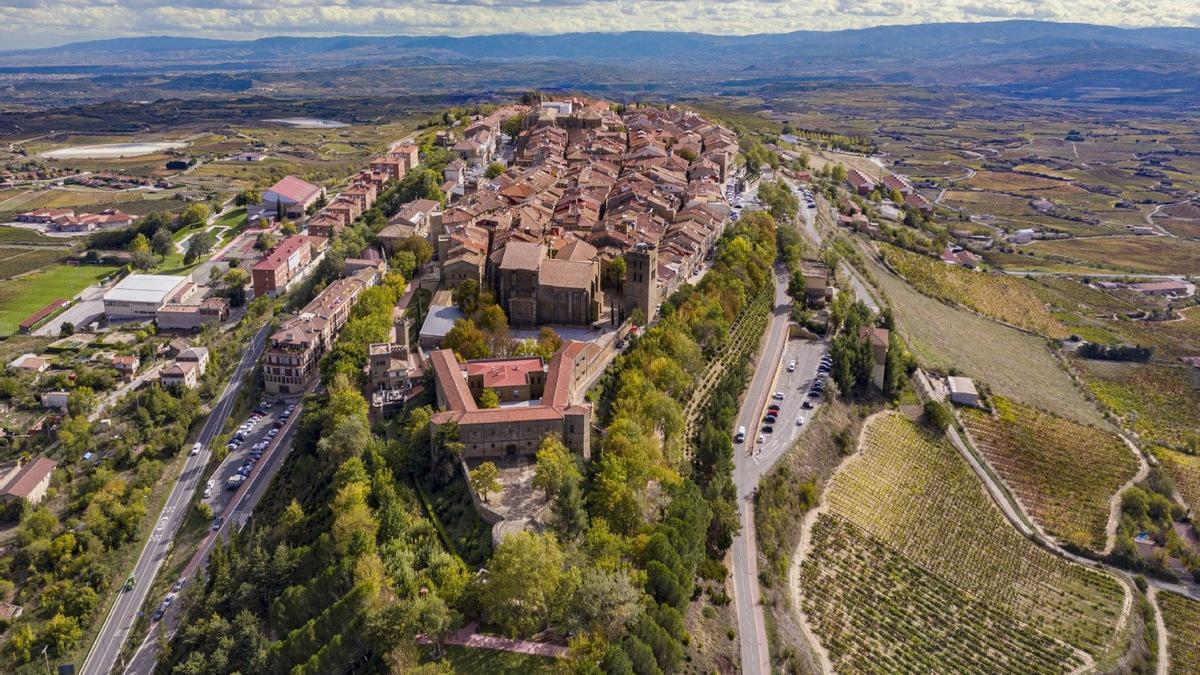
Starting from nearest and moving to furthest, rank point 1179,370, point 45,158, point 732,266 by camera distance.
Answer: point 732,266 < point 1179,370 < point 45,158

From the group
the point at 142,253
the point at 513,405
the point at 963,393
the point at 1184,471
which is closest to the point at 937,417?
the point at 963,393

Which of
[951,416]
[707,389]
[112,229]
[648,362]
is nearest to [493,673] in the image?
[648,362]

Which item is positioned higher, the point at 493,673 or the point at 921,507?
the point at 493,673

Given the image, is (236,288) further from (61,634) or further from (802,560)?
(802,560)

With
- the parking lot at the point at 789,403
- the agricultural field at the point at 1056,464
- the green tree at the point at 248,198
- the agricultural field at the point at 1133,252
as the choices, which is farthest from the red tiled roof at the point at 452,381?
the agricultural field at the point at 1133,252

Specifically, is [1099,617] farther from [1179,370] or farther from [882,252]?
[882,252]

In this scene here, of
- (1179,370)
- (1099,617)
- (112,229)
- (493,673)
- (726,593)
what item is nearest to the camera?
(493,673)

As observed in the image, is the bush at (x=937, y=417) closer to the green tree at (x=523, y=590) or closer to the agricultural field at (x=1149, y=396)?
the agricultural field at (x=1149, y=396)
